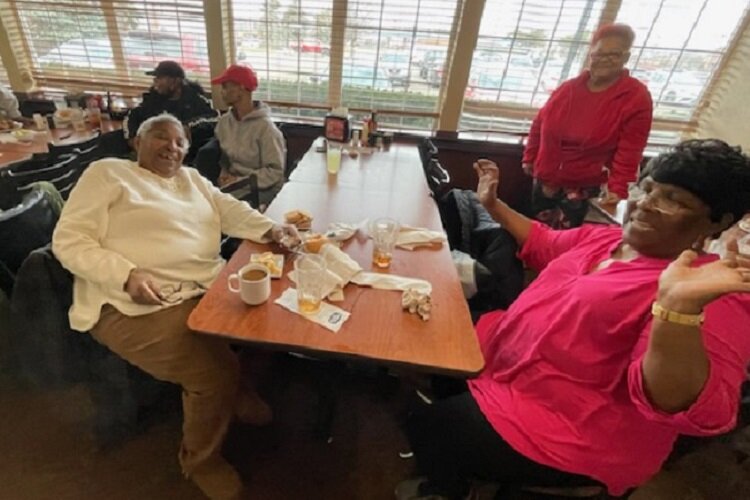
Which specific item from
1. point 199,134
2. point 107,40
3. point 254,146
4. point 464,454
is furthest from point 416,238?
point 107,40

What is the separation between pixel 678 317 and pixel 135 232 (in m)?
1.48

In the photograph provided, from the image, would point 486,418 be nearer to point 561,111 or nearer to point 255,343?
point 255,343

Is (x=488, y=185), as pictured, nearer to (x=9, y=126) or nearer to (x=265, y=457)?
(x=265, y=457)

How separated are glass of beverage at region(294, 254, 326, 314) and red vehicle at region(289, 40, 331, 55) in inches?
107

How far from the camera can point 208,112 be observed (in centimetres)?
310

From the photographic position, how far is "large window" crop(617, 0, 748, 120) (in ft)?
9.49

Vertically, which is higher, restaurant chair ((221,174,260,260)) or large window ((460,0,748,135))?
large window ((460,0,748,135))

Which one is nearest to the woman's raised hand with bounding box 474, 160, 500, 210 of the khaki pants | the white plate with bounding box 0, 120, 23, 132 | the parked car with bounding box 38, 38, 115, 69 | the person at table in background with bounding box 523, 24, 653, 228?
the person at table in background with bounding box 523, 24, 653, 228

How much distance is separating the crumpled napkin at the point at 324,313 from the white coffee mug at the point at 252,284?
47 millimetres

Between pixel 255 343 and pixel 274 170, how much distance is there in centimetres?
175

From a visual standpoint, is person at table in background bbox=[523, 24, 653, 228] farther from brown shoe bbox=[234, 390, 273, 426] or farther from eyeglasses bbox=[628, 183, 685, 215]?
brown shoe bbox=[234, 390, 273, 426]

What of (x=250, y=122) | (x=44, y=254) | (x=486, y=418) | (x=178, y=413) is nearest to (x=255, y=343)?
(x=486, y=418)

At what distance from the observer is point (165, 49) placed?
3.32 m

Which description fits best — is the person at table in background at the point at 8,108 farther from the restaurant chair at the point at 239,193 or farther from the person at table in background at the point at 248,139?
the restaurant chair at the point at 239,193
